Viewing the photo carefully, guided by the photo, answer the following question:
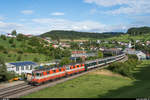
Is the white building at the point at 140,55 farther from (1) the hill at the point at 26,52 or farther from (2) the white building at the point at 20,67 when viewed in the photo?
(2) the white building at the point at 20,67

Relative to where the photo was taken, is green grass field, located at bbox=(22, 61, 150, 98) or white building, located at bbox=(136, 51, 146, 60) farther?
white building, located at bbox=(136, 51, 146, 60)

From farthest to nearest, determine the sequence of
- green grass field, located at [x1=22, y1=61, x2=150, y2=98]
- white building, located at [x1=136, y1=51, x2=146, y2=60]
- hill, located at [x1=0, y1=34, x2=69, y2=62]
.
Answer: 1. white building, located at [x1=136, y1=51, x2=146, y2=60]
2. hill, located at [x1=0, y1=34, x2=69, y2=62]
3. green grass field, located at [x1=22, y1=61, x2=150, y2=98]

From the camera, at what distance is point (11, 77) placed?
1401 inches

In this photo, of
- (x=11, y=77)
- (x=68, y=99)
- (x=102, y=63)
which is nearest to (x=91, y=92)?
(x=68, y=99)

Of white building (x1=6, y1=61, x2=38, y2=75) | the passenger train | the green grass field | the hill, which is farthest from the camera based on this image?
the hill

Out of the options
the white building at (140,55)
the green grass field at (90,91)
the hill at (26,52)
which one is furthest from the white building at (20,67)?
the white building at (140,55)

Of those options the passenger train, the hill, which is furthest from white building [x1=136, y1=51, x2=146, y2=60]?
the passenger train

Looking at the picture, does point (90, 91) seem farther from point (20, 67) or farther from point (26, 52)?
point (26, 52)

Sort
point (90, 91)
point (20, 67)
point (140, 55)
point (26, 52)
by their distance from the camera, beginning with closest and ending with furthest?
point (90, 91) → point (20, 67) → point (26, 52) → point (140, 55)

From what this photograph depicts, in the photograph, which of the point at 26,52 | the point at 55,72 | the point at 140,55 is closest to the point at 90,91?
the point at 55,72

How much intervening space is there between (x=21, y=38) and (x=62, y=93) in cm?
9238

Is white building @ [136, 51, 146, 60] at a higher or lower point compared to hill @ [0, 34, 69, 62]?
lower

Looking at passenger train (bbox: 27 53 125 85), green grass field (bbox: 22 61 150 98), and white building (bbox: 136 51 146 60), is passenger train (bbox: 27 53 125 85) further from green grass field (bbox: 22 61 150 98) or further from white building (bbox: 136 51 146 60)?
white building (bbox: 136 51 146 60)

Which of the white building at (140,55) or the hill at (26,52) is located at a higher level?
the hill at (26,52)
